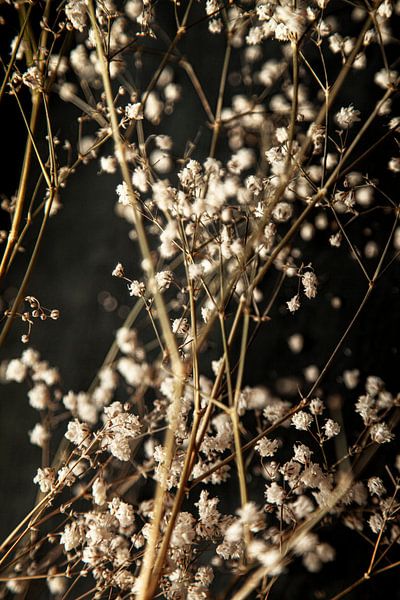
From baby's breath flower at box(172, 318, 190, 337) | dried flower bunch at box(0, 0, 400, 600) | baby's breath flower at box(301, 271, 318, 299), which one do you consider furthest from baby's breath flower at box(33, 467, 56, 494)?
baby's breath flower at box(301, 271, 318, 299)

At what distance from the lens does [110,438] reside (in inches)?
21.5

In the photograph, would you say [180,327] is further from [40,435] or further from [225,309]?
[40,435]

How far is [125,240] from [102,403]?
264 millimetres

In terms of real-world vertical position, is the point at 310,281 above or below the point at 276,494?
above

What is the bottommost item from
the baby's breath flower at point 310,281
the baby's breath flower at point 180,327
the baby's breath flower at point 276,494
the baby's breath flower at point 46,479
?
the baby's breath flower at point 276,494

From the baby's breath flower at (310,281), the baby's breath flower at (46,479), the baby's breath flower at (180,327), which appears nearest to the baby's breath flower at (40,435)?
the baby's breath flower at (46,479)

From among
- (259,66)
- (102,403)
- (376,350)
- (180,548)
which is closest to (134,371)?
(102,403)

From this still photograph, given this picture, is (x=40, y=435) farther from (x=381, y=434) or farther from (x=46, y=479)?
(x=381, y=434)

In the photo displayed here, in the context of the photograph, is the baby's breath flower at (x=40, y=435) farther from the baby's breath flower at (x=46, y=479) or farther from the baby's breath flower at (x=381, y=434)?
the baby's breath flower at (x=381, y=434)

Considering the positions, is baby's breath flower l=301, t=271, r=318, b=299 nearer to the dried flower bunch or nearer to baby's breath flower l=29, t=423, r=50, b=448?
the dried flower bunch

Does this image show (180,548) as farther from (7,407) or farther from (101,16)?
(101,16)

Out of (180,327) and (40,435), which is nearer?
(180,327)

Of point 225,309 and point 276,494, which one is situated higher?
point 225,309

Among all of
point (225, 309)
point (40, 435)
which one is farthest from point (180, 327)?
point (40, 435)
